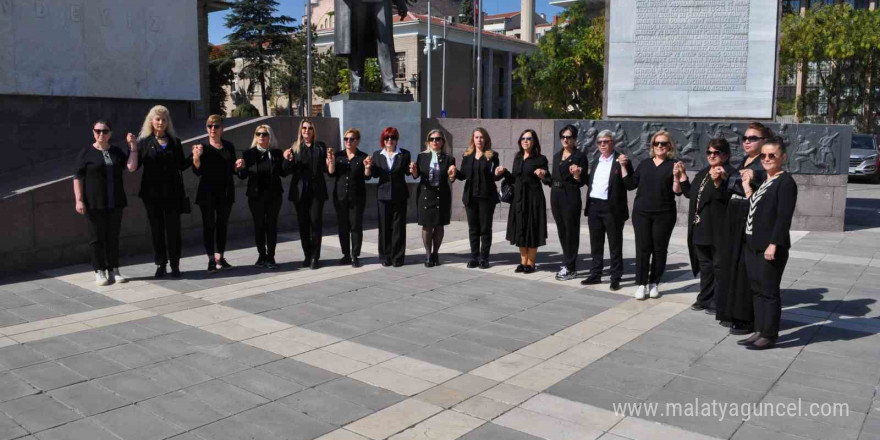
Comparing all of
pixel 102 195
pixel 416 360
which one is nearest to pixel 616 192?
pixel 416 360

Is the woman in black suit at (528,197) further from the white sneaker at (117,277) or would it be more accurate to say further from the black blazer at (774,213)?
the white sneaker at (117,277)

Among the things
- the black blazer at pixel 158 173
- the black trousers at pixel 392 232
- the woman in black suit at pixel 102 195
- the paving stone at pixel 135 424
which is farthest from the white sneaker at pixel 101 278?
the paving stone at pixel 135 424

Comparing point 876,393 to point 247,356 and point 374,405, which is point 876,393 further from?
point 247,356

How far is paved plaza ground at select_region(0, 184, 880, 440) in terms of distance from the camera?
4.21 metres

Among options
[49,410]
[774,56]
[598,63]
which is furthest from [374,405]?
[598,63]

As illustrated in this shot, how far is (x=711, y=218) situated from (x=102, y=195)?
603 cm

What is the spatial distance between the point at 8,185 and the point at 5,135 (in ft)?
5.97

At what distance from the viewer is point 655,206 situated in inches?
273

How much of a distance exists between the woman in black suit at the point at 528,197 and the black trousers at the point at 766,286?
302cm

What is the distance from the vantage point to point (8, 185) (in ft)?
29.3

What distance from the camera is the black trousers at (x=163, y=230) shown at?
318 inches

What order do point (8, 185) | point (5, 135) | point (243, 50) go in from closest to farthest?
point (8, 185) → point (5, 135) → point (243, 50)

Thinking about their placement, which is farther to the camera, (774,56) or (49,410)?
(774,56)

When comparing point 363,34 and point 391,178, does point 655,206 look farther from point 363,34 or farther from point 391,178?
→ point 363,34
